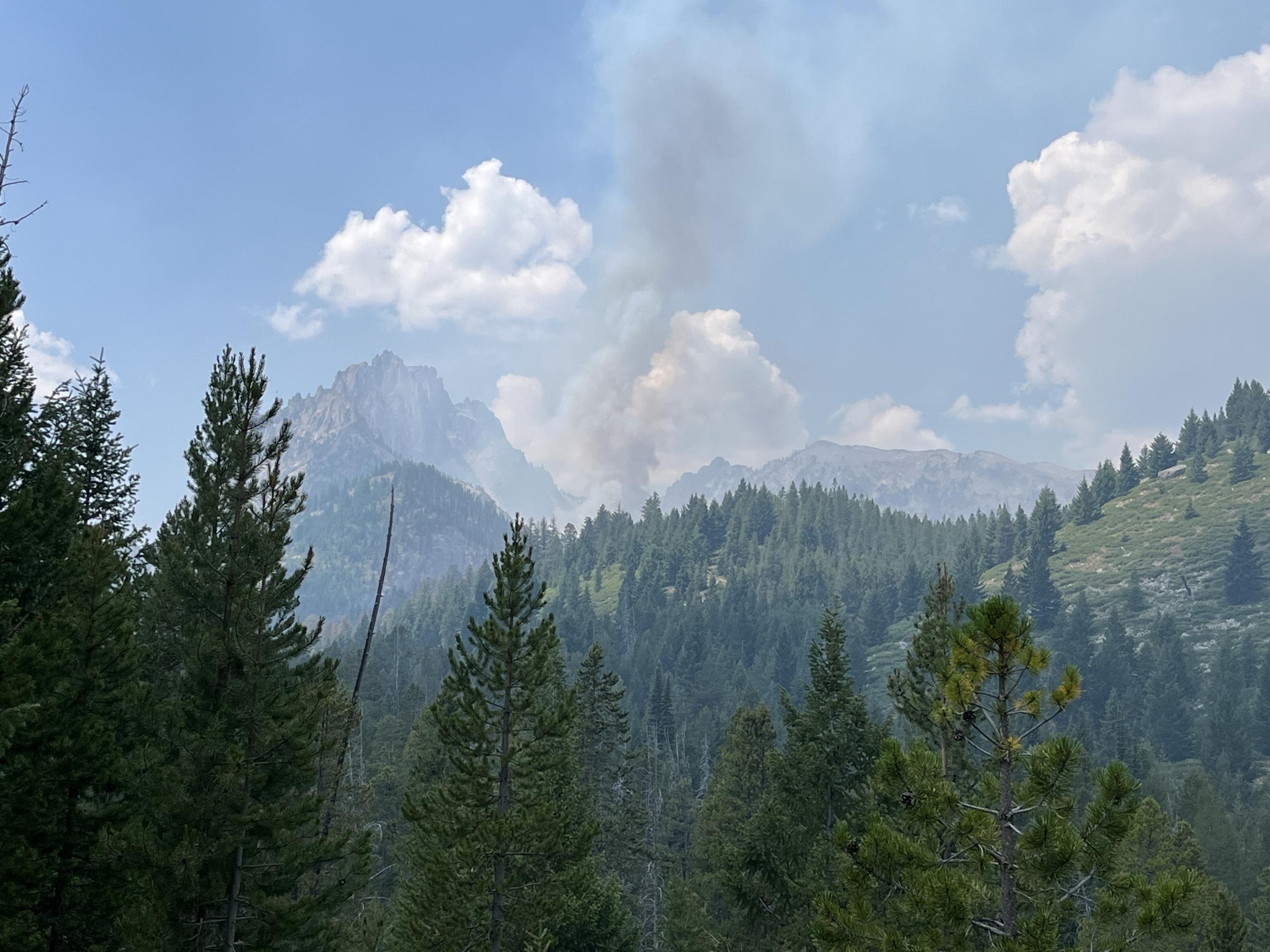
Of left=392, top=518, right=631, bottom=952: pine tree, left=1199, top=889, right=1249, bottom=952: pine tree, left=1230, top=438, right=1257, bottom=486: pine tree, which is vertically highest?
left=1230, top=438, right=1257, bottom=486: pine tree

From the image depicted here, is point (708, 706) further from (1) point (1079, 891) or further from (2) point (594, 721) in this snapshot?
(1) point (1079, 891)

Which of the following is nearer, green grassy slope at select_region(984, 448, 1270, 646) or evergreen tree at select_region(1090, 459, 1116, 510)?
green grassy slope at select_region(984, 448, 1270, 646)

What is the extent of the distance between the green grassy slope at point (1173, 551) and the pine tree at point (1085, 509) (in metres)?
1.97

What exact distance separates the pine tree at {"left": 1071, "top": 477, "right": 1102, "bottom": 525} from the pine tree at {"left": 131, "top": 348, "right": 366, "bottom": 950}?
212009 mm

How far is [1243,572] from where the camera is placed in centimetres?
14375

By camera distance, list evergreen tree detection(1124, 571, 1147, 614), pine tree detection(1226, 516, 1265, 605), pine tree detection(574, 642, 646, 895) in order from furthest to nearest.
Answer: evergreen tree detection(1124, 571, 1147, 614), pine tree detection(1226, 516, 1265, 605), pine tree detection(574, 642, 646, 895)

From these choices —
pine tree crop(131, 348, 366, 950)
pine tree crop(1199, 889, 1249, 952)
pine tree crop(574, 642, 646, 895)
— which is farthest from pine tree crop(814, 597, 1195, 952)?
pine tree crop(574, 642, 646, 895)

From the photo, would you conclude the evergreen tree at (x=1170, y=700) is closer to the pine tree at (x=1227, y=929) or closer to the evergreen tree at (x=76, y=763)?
the pine tree at (x=1227, y=929)

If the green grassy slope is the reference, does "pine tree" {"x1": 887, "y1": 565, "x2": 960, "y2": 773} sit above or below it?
below

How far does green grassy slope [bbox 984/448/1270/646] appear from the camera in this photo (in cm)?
13950

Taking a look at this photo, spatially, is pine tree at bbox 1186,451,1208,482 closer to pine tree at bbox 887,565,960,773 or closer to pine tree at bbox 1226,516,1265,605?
pine tree at bbox 1226,516,1265,605

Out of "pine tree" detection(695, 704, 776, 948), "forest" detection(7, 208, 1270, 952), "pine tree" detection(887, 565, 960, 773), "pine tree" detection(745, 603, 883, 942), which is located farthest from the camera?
"pine tree" detection(695, 704, 776, 948)

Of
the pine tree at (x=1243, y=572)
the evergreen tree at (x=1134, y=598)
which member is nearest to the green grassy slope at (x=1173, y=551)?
the evergreen tree at (x=1134, y=598)

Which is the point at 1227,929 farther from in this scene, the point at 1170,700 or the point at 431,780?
the point at 1170,700
